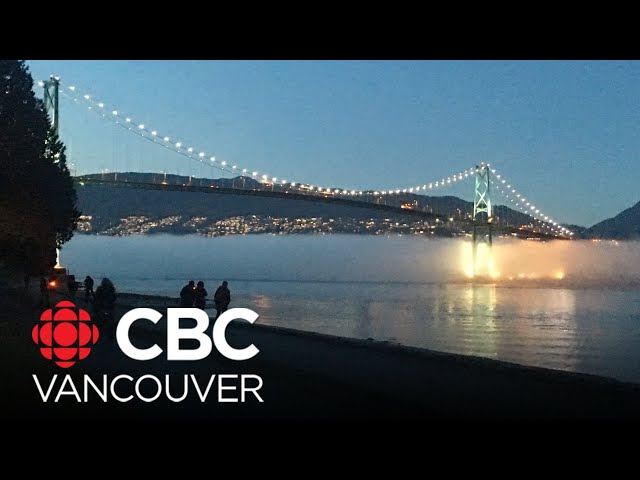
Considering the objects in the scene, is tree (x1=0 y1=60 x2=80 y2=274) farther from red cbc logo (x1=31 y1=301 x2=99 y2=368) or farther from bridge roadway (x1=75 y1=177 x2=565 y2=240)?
bridge roadway (x1=75 y1=177 x2=565 y2=240)

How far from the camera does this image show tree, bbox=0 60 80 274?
14.8m

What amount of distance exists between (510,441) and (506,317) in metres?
17.3

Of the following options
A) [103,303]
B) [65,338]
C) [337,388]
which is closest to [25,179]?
[103,303]

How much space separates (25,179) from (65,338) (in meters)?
8.05

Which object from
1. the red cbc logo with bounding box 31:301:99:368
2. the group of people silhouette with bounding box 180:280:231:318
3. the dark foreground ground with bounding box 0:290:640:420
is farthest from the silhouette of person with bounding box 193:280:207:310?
the dark foreground ground with bounding box 0:290:640:420

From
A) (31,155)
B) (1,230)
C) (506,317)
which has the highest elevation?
(31,155)

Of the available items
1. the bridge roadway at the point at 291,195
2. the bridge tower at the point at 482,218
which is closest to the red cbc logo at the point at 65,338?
Answer: the bridge roadway at the point at 291,195

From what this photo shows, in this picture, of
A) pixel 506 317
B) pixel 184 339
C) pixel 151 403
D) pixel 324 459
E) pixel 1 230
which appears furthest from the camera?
pixel 506 317

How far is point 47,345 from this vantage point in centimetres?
800

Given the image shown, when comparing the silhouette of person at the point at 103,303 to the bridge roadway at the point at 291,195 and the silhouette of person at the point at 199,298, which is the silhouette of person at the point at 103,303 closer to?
the silhouette of person at the point at 199,298

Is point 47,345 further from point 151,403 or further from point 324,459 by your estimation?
point 324,459

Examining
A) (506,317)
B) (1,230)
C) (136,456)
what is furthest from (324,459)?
(506,317)

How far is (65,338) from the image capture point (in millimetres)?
8164

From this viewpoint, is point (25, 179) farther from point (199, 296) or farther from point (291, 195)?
point (291, 195)
